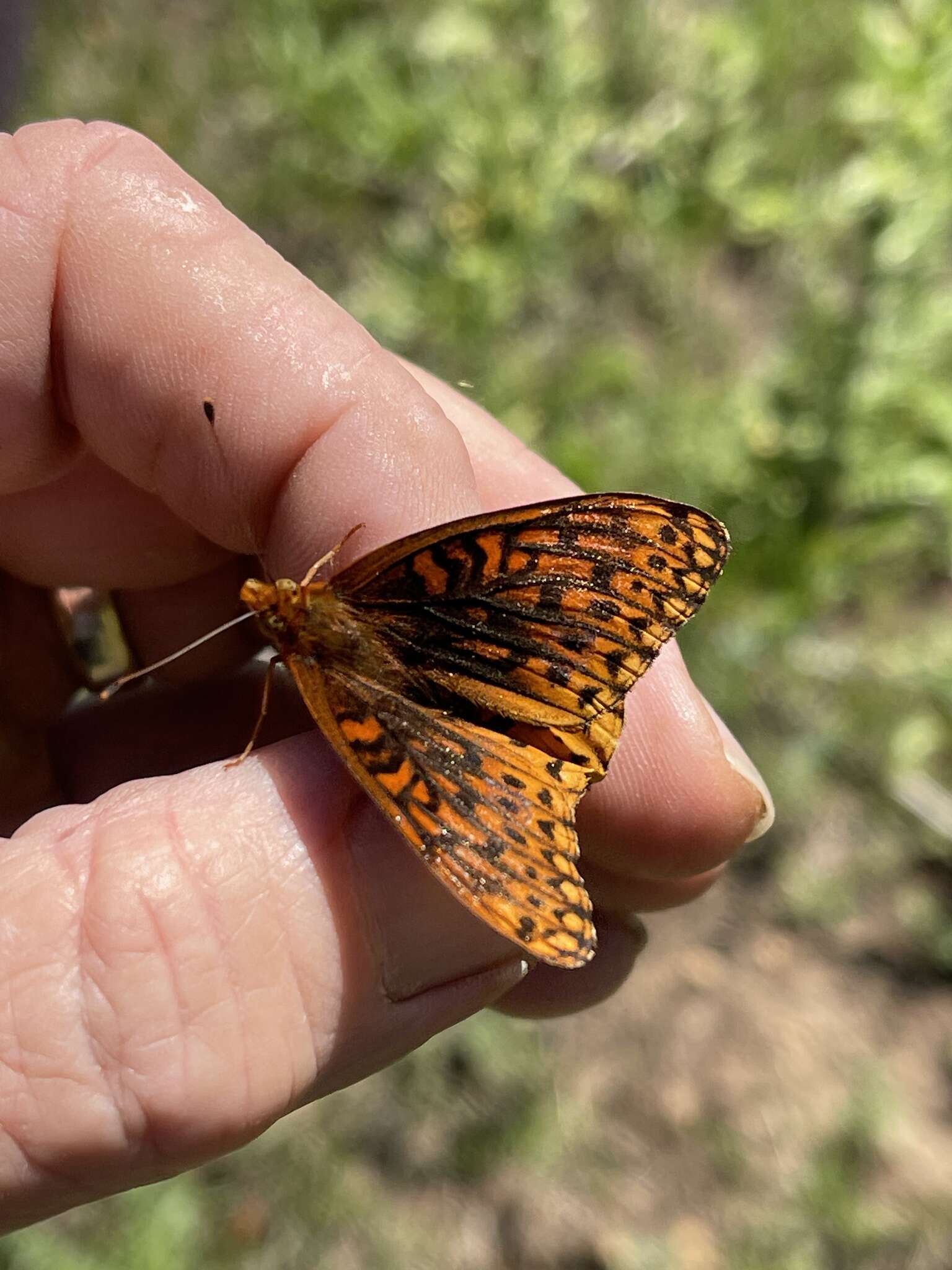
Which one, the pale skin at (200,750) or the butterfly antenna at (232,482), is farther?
the butterfly antenna at (232,482)

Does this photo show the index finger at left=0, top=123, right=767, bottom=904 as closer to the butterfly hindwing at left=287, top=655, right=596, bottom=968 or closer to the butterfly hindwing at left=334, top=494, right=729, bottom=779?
the butterfly hindwing at left=334, top=494, right=729, bottom=779

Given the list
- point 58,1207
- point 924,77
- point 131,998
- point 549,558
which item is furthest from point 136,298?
point 924,77

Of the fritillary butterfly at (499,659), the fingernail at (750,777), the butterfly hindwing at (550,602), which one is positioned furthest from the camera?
the fingernail at (750,777)

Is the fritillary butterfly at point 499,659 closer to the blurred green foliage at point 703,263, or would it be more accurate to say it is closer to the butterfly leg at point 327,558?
the butterfly leg at point 327,558

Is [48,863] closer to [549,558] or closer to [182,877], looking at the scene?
[182,877]

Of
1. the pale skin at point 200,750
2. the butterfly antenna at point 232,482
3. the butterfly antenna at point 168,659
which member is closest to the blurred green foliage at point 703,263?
the pale skin at point 200,750

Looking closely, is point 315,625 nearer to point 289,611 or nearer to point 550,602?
point 289,611

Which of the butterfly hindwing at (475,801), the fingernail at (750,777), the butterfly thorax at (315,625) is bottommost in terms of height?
the fingernail at (750,777)

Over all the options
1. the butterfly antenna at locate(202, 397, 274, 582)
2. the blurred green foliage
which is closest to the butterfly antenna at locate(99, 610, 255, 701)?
the butterfly antenna at locate(202, 397, 274, 582)
